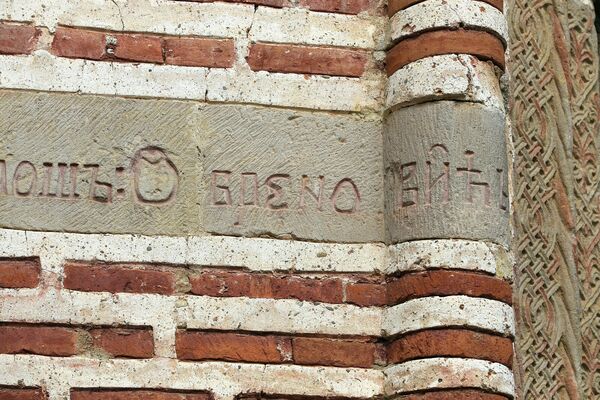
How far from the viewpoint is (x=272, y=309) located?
3.91m

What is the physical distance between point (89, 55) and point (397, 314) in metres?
1.20

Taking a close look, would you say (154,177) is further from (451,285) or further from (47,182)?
(451,285)

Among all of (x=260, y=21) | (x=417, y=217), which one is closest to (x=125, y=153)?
(x=260, y=21)

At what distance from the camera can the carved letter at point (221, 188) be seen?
400 centimetres

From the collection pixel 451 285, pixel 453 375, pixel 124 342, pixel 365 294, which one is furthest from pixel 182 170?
pixel 453 375

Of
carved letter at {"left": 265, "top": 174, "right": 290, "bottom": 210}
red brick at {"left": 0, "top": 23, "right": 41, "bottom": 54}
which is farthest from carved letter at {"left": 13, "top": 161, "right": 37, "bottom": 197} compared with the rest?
carved letter at {"left": 265, "top": 174, "right": 290, "bottom": 210}

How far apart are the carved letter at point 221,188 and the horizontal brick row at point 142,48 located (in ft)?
1.11

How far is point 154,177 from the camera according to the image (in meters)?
4.01

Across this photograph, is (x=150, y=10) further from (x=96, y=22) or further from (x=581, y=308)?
(x=581, y=308)

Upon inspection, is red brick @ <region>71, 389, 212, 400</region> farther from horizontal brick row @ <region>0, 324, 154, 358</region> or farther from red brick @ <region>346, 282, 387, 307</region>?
red brick @ <region>346, 282, 387, 307</region>

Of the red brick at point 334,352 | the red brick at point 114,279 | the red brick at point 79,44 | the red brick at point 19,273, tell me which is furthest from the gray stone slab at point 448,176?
the red brick at point 19,273

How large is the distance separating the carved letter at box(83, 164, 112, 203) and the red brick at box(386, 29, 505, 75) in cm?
94

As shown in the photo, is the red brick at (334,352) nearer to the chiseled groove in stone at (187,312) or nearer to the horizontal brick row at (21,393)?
the chiseled groove in stone at (187,312)

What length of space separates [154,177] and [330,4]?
30.9 inches
